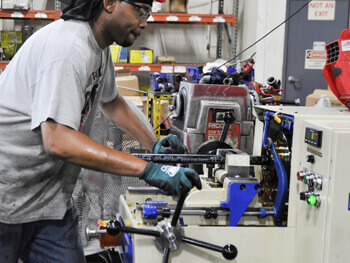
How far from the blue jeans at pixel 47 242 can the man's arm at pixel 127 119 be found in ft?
1.56

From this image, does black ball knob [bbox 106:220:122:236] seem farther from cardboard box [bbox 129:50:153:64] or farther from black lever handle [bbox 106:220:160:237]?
cardboard box [bbox 129:50:153:64]

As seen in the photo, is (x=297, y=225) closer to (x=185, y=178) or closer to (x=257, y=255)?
(x=257, y=255)

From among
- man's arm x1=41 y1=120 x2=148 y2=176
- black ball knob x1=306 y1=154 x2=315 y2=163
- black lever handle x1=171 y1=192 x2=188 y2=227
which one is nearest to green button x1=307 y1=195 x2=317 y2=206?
black ball knob x1=306 y1=154 x2=315 y2=163

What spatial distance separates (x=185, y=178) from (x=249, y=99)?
1.45 metres

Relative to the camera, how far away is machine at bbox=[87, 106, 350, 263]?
1.57 m

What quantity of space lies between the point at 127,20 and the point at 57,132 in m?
0.42

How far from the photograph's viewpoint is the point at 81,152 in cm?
139

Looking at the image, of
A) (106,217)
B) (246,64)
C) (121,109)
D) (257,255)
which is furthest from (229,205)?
(246,64)

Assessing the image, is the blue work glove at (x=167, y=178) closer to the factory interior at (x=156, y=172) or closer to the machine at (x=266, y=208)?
the factory interior at (x=156, y=172)

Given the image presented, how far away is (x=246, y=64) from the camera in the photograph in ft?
11.6

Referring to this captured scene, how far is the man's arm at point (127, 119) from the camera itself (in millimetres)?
2084

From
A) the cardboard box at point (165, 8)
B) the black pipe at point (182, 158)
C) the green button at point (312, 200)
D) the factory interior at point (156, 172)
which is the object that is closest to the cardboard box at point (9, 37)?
the cardboard box at point (165, 8)

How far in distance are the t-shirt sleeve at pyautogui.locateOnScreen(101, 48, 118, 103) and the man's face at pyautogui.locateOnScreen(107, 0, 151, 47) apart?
251mm

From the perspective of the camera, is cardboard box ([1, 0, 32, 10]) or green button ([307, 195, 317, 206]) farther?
cardboard box ([1, 0, 32, 10])
